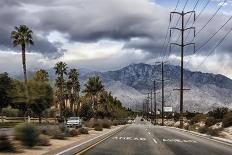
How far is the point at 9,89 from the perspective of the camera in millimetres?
96875

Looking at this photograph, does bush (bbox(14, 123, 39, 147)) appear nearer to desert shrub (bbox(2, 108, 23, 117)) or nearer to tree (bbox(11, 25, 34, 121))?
tree (bbox(11, 25, 34, 121))

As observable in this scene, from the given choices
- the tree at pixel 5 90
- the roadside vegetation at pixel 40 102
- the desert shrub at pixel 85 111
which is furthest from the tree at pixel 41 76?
the tree at pixel 5 90

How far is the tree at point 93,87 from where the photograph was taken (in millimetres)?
129587

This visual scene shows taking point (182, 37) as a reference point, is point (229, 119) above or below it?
below

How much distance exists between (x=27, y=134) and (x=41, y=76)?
105402 millimetres

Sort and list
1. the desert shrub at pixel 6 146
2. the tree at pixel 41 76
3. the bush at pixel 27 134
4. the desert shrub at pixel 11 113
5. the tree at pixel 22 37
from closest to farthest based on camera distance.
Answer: the desert shrub at pixel 6 146 → the bush at pixel 27 134 → the tree at pixel 22 37 → the tree at pixel 41 76 → the desert shrub at pixel 11 113

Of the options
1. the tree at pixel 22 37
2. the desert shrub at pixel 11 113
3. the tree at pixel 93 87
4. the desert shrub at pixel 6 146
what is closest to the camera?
the desert shrub at pixel 6 146

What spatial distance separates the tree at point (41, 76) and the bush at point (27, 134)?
336ft

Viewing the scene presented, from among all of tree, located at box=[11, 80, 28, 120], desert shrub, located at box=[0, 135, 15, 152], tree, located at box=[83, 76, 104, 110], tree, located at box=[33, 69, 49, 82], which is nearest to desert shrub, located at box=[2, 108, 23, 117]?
tree, located at box=[33, 69, 49, 82]

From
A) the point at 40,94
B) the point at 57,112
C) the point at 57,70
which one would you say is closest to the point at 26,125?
the point at 40,94

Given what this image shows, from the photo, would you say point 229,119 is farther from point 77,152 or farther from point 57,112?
point 57,112

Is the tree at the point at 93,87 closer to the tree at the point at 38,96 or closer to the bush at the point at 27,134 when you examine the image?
the tree at the point at 38,96

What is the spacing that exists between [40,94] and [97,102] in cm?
3064

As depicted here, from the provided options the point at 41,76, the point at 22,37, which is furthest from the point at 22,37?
the point at 41,76
